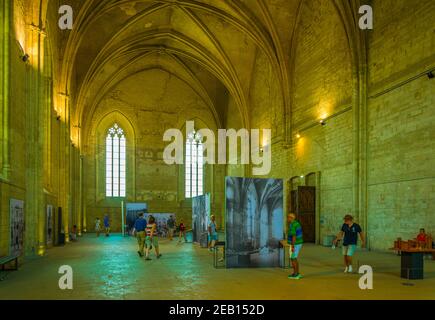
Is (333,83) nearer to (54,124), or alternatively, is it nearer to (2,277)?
(54,124)

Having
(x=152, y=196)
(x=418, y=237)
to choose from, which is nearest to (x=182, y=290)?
(x=418, y=237)

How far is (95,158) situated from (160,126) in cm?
586

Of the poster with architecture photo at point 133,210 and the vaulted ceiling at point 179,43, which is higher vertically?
the vaulted ceiling at point 179,43

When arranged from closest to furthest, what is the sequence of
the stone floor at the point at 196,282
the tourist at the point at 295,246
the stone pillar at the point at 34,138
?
the stone floor at the point at 196,282 → the tourist at the point at 295,246 → the stone pillar at the point at 34,138

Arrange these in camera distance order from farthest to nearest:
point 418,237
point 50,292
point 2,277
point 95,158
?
point 95,158 → point 418,237 → point 2,277 → point 50,292

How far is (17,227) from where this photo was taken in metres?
12.2

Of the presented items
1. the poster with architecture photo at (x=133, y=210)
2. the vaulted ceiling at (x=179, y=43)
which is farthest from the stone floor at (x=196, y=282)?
the poster with architecture photo at (x=133, y=210)

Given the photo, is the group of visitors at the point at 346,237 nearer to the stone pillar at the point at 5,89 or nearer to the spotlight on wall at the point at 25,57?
the stone pillar at the point at 5,89

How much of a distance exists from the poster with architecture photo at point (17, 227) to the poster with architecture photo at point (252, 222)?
19.0ft

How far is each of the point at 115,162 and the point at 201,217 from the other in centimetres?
1662

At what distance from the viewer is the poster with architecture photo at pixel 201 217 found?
1923 cm

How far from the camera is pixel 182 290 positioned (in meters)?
8.41

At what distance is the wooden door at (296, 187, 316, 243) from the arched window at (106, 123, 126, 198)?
17807 mm

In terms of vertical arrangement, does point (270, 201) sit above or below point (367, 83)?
below
